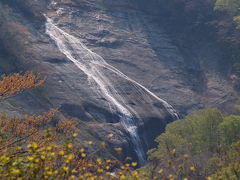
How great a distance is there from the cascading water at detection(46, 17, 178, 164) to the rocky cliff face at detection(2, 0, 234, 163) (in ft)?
0.89

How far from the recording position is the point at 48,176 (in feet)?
21.7

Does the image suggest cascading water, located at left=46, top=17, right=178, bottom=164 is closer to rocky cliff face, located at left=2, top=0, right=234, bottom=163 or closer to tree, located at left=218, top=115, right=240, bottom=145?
rocky cliff face, located at left=2, top=0, right=234, bottom=163

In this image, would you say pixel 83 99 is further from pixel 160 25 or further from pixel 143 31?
pixel 160 25

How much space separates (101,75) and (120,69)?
15.4ft

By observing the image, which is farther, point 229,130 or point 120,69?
point 120,69

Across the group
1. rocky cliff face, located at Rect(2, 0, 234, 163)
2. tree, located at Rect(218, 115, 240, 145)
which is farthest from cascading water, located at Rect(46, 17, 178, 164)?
tree, located at Rect(218, 115, 240, 145)

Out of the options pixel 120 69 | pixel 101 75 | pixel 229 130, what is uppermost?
pixel 229 130

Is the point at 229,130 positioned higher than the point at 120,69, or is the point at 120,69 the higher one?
the point at 229,130

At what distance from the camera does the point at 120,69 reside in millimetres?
50750

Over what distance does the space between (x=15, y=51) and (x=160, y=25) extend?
29939 mm

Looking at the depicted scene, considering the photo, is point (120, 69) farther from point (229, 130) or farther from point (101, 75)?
point (229, 130)

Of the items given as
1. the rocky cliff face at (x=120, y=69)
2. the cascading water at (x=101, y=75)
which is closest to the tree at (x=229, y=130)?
the cascading water at (x=101, y=75)

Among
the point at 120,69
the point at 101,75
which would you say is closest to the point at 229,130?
the point at 101,75

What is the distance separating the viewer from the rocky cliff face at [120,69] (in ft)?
127
